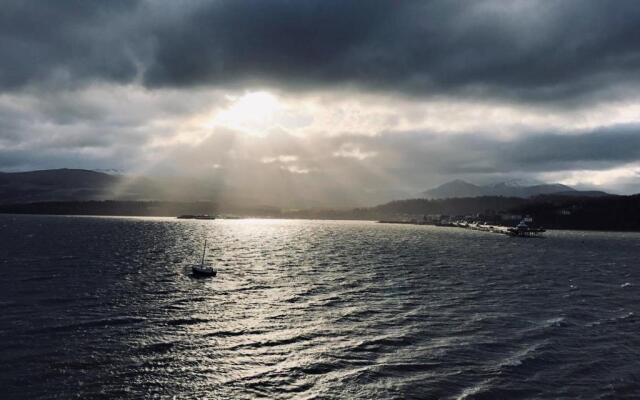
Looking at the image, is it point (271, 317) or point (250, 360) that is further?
point (271, 317)

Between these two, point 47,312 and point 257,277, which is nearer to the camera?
point 47,312

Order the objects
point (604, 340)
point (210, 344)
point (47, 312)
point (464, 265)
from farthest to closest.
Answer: point (464, 265)
point (47, 312)
point (604, 340)
point (210, 344)

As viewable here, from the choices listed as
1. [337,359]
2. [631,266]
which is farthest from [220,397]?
[631,266]

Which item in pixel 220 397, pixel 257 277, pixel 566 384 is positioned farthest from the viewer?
pixel 257 277

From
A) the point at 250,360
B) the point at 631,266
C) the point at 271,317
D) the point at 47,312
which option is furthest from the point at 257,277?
the point at 631,266

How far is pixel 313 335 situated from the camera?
45.8 m

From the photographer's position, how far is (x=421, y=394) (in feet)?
105

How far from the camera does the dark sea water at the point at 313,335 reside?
109ft

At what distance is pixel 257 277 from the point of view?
3410 inches

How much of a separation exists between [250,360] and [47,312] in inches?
1202

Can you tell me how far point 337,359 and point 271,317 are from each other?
16.6m

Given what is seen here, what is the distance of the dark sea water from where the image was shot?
109 feet

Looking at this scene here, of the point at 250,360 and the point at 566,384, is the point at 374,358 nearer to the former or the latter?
the point at 250,360

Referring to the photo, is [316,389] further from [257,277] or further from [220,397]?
[257,277]
